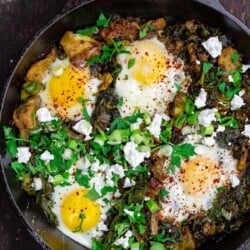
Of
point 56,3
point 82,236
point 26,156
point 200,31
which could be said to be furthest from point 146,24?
point 82,236

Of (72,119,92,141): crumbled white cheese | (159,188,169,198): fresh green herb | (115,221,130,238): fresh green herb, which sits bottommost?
(115,221,130,238): fresh green herb

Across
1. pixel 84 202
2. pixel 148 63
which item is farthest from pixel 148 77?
pixel 84 202

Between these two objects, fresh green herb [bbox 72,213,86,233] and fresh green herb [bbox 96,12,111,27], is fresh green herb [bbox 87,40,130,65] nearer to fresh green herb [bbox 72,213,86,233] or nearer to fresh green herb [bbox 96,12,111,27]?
fresh green herb [bbox 96,12,111,27]

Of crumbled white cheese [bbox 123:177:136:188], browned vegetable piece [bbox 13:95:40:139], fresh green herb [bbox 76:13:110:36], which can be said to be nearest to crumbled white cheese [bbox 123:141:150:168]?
crumbled white cheese [bbox 123:177:136:188]

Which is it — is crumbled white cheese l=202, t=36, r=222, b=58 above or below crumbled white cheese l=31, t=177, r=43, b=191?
above

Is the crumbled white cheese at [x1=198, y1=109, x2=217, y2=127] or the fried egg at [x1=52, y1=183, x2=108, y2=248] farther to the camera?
the fried egg at [x1=52, y1=183, x2=108, y2=248]

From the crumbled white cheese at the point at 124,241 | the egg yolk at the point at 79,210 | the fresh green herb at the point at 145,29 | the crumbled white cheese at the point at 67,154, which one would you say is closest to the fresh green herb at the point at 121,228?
the crumbled white cheese at the point at 124,241

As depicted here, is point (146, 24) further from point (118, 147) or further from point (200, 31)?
point (118, 147)
